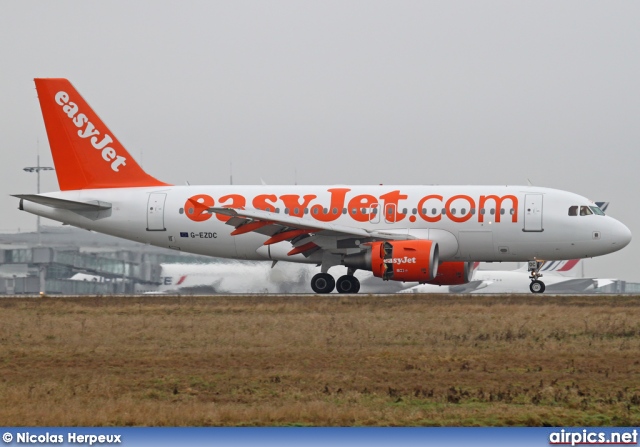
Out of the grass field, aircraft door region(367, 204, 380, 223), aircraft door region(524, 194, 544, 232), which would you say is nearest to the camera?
the grass field

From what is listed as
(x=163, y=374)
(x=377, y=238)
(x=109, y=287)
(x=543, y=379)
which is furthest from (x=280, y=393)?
(x=109, y=287)

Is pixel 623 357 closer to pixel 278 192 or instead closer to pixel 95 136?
pixel 278 192

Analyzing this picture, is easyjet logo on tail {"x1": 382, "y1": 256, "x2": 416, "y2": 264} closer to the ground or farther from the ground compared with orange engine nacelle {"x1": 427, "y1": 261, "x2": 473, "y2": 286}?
farther from the ground

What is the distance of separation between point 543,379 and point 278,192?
23.5 m

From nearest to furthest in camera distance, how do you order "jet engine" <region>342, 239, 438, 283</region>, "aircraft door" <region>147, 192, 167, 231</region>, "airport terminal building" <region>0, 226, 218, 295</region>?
"jet engine" <region>342, 239, 438, 283</region>, "aircraft door" <region>147, 192, 167, 231</region>, "airport terminal building" <region>0, 226, 218, 295</region>

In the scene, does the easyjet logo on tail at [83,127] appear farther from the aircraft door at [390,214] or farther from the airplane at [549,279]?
the airplane at [549,279]

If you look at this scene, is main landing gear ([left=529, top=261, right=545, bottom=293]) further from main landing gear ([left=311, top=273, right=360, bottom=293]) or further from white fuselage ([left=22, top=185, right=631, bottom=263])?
main landing gear ([left=311, top=273, right=360, bottom=293])

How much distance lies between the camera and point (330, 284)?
39.1m

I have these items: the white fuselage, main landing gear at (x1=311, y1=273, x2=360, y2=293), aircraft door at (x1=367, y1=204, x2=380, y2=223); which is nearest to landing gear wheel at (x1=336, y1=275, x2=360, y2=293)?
main landing gear at (x1=311, y1=273, x2=360, y2=293)

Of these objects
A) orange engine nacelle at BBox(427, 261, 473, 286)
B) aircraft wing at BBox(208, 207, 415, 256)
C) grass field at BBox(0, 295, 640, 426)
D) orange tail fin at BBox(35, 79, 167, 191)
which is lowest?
grass field at BBox(0, 295, 640, 426)

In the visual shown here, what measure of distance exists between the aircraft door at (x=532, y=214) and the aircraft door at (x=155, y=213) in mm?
12910

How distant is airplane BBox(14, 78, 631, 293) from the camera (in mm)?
37531

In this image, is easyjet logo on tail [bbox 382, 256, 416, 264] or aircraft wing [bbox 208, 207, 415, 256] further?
aircraft wing [bbox 208, 207, 415, 256]

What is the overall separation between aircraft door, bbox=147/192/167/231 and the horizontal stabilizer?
155cm
